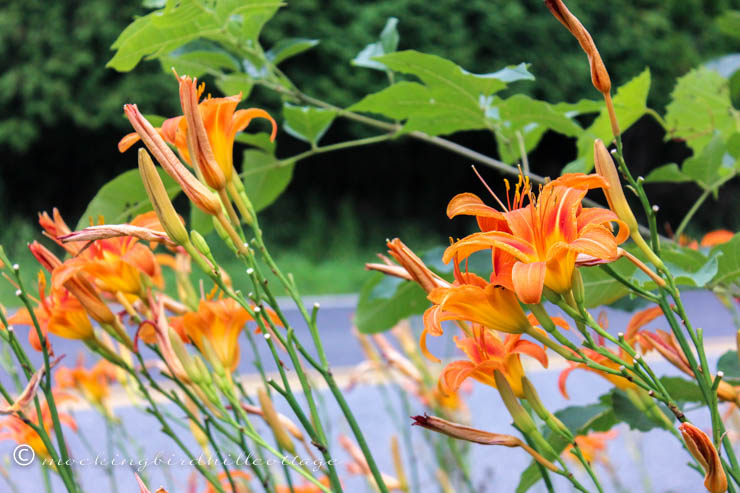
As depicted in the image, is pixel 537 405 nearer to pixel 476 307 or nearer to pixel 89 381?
pixel 476 307

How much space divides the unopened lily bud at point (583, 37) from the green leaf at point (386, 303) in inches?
10.8

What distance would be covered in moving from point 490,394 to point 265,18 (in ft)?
12.9

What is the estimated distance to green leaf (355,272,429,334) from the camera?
747 millimetres

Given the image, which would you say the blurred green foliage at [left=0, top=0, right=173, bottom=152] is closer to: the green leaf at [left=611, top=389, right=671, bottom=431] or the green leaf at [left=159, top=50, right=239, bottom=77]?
the green leaf at [left=159, top=50, right=239, bottom=77]

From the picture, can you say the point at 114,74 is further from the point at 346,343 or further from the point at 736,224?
the point at 736,224

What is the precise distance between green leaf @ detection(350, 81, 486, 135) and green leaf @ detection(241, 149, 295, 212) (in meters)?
0.13

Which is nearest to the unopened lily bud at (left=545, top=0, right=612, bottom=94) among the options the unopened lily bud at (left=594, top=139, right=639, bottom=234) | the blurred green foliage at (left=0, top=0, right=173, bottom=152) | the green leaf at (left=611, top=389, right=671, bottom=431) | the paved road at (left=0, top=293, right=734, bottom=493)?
the unopened lily bud at (left=594, top=139, right=639, bottom=234)

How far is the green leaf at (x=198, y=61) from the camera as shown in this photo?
0.85 meters

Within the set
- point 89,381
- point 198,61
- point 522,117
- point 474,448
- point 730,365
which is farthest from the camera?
point 474,448

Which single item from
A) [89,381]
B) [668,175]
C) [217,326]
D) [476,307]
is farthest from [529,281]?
[89,381]

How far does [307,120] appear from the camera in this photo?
839 millimetres

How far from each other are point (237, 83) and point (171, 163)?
0.38m

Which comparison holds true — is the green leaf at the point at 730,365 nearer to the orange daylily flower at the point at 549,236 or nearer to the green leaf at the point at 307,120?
the orange daylily flower at the point at 549,236

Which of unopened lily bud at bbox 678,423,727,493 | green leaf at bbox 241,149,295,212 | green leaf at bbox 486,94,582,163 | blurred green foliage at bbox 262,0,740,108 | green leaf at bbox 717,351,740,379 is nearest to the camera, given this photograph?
unopened lily bud at bbox 678,423,727,493
